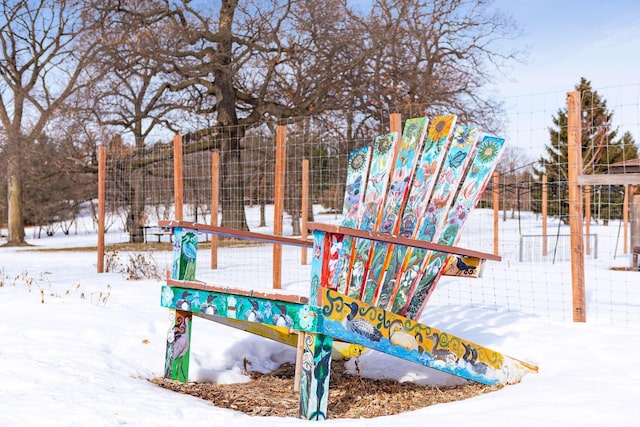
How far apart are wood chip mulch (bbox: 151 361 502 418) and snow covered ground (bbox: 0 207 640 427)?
0.17 meters

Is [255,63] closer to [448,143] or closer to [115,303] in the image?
[115,303]

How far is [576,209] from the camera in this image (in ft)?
15.6

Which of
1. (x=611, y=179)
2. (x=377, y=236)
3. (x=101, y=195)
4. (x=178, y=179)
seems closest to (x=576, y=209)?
(x=611, y=179)

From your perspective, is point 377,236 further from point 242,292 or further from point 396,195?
point 396,195

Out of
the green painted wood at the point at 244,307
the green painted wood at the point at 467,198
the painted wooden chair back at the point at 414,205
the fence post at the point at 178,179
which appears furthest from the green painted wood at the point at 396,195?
the fence post at the point at 178,179

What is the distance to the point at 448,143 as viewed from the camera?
3.78 meters

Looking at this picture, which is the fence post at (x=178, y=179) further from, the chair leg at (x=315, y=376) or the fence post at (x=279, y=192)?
the chair leg at (x=315, y=376)

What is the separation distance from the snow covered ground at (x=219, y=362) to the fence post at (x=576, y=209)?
184mm

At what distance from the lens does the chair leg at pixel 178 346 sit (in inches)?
136

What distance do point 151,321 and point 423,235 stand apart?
2201 millimetres

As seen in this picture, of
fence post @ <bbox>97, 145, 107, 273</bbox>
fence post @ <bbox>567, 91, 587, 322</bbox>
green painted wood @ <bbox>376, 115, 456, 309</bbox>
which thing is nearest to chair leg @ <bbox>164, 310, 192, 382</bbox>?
green painted wood @ <bbox>376, 115, 456, 309</bbox>

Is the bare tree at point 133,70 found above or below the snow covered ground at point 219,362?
above

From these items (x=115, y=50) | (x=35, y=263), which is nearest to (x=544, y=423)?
(x=35, y=263)

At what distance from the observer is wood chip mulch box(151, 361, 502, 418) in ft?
10.4
